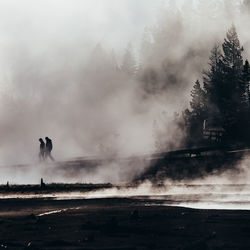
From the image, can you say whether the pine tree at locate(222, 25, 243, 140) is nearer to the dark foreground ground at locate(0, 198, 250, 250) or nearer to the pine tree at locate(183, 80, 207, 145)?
Result: the pine tree at locate(183, 80, 207, 145)

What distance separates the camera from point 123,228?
1480cm

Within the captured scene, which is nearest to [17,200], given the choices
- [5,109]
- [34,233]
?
[34,233]

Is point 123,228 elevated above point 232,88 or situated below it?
below

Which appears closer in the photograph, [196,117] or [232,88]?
[232,88]

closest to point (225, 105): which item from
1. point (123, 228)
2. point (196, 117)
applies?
point (196, 117)

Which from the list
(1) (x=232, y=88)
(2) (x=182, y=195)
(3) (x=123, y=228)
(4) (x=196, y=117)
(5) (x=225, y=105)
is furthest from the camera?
(4) (x=196, y=117)

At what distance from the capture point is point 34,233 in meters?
14.4

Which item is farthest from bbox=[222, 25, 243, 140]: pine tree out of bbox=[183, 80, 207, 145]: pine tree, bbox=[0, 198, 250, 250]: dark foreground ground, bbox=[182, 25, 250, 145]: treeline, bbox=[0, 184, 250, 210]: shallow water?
bbox=[0, 198, 250, 250]: dark foreground ground

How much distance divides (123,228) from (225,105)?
58.3 meters

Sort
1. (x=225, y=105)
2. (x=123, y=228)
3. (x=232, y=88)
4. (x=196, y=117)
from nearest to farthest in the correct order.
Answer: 1. (x=123, y=228)
2. (x=225, y=105)
3. (x=232, y=88)
4. (x=196, y=117)

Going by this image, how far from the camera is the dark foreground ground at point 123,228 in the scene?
12.4 meters

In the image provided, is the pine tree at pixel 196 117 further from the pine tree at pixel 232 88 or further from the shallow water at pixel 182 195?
the shallow water at pixel 182 195

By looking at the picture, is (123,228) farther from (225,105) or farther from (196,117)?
(196,117)

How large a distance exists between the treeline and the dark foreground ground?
153ft
